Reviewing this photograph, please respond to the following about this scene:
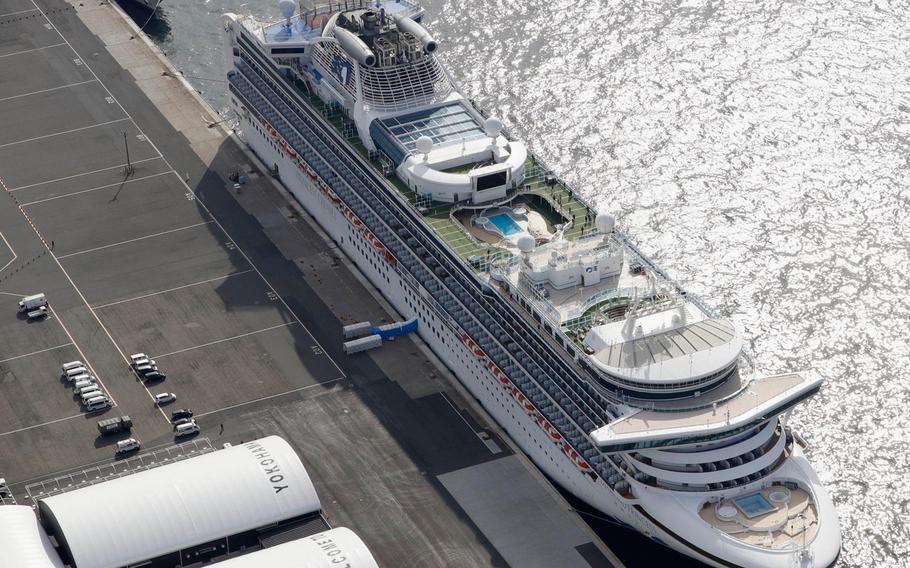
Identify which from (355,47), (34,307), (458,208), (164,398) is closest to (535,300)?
(458,208)

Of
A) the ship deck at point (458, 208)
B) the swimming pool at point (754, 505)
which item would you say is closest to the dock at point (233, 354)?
the swimming pool at point (754, 505)

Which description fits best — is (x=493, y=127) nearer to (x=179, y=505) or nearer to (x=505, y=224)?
(x=505, y=224)

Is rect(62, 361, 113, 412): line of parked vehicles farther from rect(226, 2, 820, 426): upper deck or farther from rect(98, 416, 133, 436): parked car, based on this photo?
rect(226, 2, 820, 426): upper deck

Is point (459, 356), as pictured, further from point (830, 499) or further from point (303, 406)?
point (830, 499)

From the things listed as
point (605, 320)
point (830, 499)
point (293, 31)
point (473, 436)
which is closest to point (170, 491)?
point (473, 436)

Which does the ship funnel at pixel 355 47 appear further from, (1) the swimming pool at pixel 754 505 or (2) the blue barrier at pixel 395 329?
(1) the swimming pool at pixel 754 505

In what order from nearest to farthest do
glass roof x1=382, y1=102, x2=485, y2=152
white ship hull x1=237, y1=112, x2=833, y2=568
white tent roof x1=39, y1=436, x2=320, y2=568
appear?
white tent roof x1=39, y1=436, x2=320, y2=568, white ship hull x1=237, y1=112, x2=833, y2=568, glass roof x1=382, y1=102, x2=485, y2=152

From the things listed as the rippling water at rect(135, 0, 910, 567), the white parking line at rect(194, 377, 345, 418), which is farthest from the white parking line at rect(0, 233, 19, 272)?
the rippling water at rect(135, 0, 910, 567)
